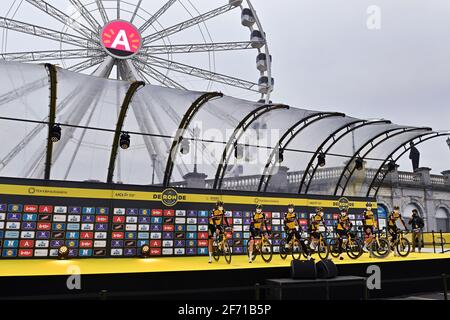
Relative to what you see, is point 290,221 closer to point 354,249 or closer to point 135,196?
point 354,249

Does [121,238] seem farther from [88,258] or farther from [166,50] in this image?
[166,50]

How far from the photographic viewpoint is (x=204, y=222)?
48.2ft

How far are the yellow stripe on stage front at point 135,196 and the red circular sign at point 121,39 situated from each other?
10.3 metres

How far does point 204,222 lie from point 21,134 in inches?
395

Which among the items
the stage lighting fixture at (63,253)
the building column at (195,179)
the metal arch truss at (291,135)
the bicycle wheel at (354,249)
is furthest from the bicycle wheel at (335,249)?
the stage lighting fixture at (63,253)

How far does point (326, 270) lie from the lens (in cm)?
885

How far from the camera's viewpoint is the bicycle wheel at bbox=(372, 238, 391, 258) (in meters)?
13.0

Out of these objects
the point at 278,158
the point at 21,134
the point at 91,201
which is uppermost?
the point at 21,134

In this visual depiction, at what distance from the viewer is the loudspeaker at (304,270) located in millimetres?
8789

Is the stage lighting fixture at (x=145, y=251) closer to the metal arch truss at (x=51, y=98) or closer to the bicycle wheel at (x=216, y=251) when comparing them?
the bicycle wheel at (x=216, y=251)

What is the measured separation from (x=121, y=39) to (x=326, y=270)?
710 inches

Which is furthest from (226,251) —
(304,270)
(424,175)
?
(424,175)
